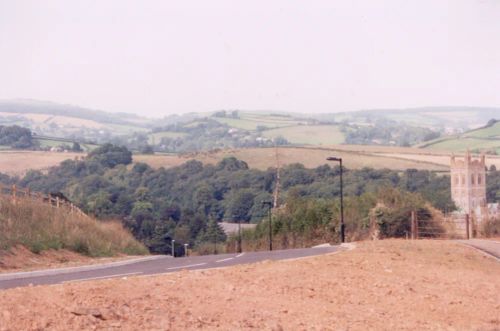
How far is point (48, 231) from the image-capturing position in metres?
33.2

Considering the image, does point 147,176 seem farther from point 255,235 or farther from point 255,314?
point 255,314

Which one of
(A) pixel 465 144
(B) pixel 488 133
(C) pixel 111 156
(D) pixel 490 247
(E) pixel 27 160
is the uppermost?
(D) pixel 490 247

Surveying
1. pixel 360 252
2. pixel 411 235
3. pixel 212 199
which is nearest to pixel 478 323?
pixel 360 252

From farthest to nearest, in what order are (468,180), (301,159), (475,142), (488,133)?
(488,133), (475,142), (301,159), (468,180)

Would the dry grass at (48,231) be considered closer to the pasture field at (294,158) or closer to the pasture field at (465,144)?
the pasture field at (294,158)

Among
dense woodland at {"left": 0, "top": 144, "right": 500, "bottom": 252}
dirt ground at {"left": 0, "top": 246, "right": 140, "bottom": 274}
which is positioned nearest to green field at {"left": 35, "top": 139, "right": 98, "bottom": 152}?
dense woodland at {"left": 0, "top": 144, "right": 500, "bottom": 252}

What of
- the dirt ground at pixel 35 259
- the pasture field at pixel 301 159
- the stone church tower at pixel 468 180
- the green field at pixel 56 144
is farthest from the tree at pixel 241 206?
the dirt ground at pixel 35 259

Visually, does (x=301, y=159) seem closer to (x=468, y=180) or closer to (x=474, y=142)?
(x=468, y=180)

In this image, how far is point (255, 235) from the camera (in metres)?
68.3

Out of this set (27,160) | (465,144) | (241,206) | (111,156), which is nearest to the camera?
(241,206)

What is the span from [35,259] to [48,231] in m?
4.31

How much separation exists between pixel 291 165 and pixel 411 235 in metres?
77.8

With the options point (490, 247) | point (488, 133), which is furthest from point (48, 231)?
point (488, 133)

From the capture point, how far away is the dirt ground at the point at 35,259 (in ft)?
87.3
